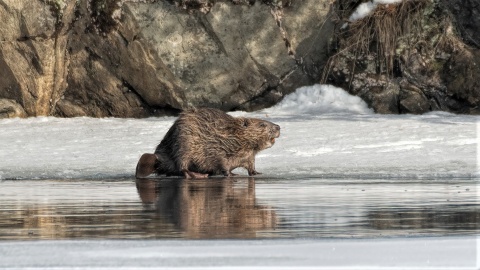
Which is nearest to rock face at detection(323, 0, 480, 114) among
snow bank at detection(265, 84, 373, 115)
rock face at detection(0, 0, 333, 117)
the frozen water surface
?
snow bank at detection(265, 84, 373, 115)

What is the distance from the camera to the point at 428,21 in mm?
17266

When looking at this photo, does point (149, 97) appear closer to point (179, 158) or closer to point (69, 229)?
point (179, 158)

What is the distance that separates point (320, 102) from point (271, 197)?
323 inches

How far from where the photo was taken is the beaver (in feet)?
41.1

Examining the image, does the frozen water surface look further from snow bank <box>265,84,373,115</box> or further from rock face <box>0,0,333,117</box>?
rock face <box>0,0,333,117</box>

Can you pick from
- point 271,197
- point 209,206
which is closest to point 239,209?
point 209,206

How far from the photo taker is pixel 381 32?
17.0 m

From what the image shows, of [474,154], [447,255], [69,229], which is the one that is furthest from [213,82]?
[447,255]

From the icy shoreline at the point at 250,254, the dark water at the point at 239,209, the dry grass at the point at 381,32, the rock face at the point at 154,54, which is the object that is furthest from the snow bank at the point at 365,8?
the icy shoreline at the point at 250,254

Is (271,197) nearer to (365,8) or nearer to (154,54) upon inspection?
(154,54)

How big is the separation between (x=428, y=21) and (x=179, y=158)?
624 centimetres

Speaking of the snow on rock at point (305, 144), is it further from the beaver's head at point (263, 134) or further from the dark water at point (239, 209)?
the dark water at point (239, 209)

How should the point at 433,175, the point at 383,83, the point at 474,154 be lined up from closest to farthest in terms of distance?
the point at 433,175
the point at 474,154
the point at 383,83

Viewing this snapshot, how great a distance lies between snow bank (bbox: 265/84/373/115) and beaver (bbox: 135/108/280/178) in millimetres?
4001
